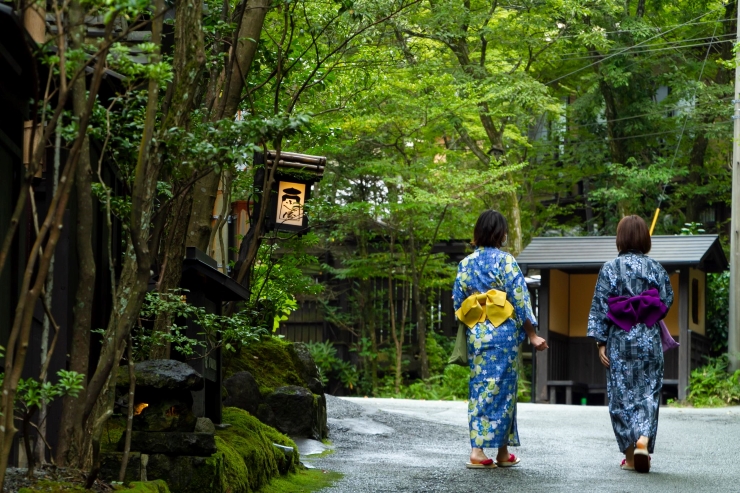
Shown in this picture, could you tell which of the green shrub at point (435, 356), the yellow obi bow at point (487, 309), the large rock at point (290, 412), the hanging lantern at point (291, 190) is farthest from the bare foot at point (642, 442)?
the green shrub at point (435, 356)

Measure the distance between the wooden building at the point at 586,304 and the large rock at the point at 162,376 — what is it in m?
14.1

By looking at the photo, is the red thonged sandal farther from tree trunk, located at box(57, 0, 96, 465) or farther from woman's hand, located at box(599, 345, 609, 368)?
tree trunk, located at box(57, 0, 96, 465)

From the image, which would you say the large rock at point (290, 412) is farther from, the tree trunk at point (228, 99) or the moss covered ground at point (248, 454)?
the tree trunk at point (228, 99)

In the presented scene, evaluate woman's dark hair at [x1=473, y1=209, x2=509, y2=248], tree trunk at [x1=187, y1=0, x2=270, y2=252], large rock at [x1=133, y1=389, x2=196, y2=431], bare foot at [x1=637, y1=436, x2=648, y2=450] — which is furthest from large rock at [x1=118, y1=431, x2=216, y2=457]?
bare foot at [x1=637, y1=436, x2=648, y2=450]

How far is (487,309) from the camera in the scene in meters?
8.14

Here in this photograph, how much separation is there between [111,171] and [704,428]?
7649 mm

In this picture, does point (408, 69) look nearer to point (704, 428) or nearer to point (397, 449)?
point (704, 428)

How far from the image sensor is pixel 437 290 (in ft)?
86.2

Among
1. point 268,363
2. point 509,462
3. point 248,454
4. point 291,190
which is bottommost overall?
point 509,462

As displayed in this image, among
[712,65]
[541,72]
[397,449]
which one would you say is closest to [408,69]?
[541,72]

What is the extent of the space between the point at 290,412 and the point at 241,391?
66cm

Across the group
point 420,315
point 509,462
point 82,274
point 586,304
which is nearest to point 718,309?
point 586,304

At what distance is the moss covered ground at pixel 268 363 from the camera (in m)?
10.5

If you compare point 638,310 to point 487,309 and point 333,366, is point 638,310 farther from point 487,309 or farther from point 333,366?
point 333,366
